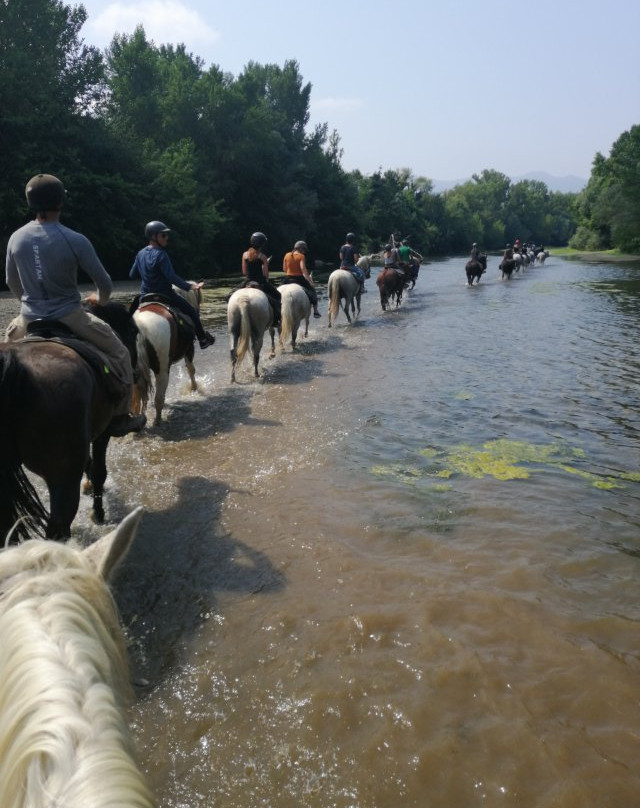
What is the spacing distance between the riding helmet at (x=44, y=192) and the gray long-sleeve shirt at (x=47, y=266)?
0.45 ft

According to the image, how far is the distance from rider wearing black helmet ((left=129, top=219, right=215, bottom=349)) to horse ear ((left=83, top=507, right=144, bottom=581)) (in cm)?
659

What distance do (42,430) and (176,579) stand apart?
1.40 m

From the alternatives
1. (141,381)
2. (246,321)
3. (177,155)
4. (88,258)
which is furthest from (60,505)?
(177,155)

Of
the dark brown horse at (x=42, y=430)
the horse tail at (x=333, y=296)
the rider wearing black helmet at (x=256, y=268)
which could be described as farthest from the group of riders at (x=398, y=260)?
the dark brown horse at (x=42, y=430)

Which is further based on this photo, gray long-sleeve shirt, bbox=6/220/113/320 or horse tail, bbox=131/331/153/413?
horse tail, bbox=131/331/153/413

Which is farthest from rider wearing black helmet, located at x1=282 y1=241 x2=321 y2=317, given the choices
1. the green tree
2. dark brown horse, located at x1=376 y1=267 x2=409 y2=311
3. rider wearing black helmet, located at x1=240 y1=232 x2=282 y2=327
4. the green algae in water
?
the green tree

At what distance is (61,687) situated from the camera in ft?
4.16

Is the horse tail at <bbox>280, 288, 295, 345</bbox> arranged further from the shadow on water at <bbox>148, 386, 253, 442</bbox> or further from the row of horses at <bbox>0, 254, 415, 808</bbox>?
the row of horses at <bbox>0, 254, 415, 808</bbox>

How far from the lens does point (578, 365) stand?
11492mm

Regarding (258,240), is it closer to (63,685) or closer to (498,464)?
(498,464)

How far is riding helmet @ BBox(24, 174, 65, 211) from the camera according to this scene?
Result: 4.20 meters

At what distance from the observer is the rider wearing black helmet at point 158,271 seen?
7.98 metres

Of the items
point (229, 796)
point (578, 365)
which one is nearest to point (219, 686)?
point (229, 796)

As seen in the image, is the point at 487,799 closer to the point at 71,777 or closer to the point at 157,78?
the point at 71,777
